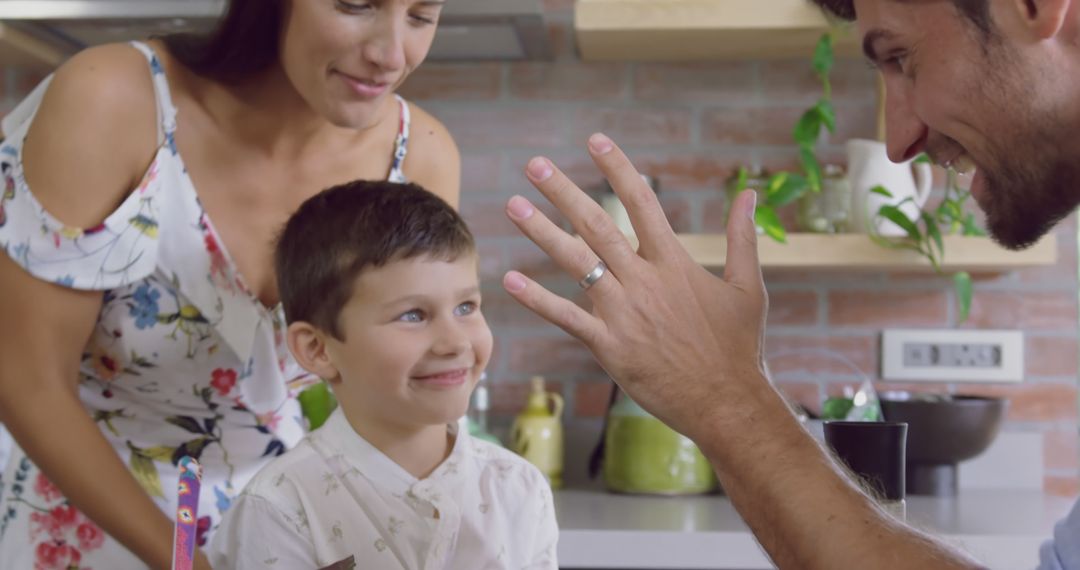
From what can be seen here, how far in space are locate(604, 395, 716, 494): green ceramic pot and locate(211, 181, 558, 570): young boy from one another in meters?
1.08

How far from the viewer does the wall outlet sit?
2.75m

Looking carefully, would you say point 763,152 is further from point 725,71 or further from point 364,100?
point 364,100

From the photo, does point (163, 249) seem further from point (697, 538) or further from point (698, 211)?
point (698, 211)

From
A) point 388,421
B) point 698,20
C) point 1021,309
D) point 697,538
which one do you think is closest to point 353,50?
point 388,421

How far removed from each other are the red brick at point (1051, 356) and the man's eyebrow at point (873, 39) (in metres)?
1.77

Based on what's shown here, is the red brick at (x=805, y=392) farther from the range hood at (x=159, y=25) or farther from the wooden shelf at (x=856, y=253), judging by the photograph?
the range hood at (x=159, y=25)

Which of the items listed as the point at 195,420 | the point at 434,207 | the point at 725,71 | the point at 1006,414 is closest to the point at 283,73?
the point at 434,207

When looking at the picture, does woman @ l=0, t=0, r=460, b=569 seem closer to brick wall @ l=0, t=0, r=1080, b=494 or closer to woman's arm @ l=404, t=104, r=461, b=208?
woman's arm @ l=404, t=104, r=461, b=208

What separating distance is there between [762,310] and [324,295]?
518mm

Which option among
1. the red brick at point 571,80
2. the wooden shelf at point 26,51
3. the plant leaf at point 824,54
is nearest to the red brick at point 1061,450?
the plant leaf at point 824,54

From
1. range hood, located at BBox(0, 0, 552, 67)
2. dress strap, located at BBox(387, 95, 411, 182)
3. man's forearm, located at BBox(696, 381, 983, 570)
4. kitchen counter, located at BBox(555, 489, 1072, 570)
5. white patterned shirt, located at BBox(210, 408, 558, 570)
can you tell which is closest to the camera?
man's forearm, located at BBox(696, 381, 983, 570)

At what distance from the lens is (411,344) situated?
1354 millimetres

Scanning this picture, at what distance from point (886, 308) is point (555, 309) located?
6.18 ft

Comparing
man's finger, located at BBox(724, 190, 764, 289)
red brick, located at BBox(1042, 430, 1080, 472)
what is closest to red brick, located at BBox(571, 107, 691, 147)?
red brick, located at BBox(1042, 430, 1080, 472)
